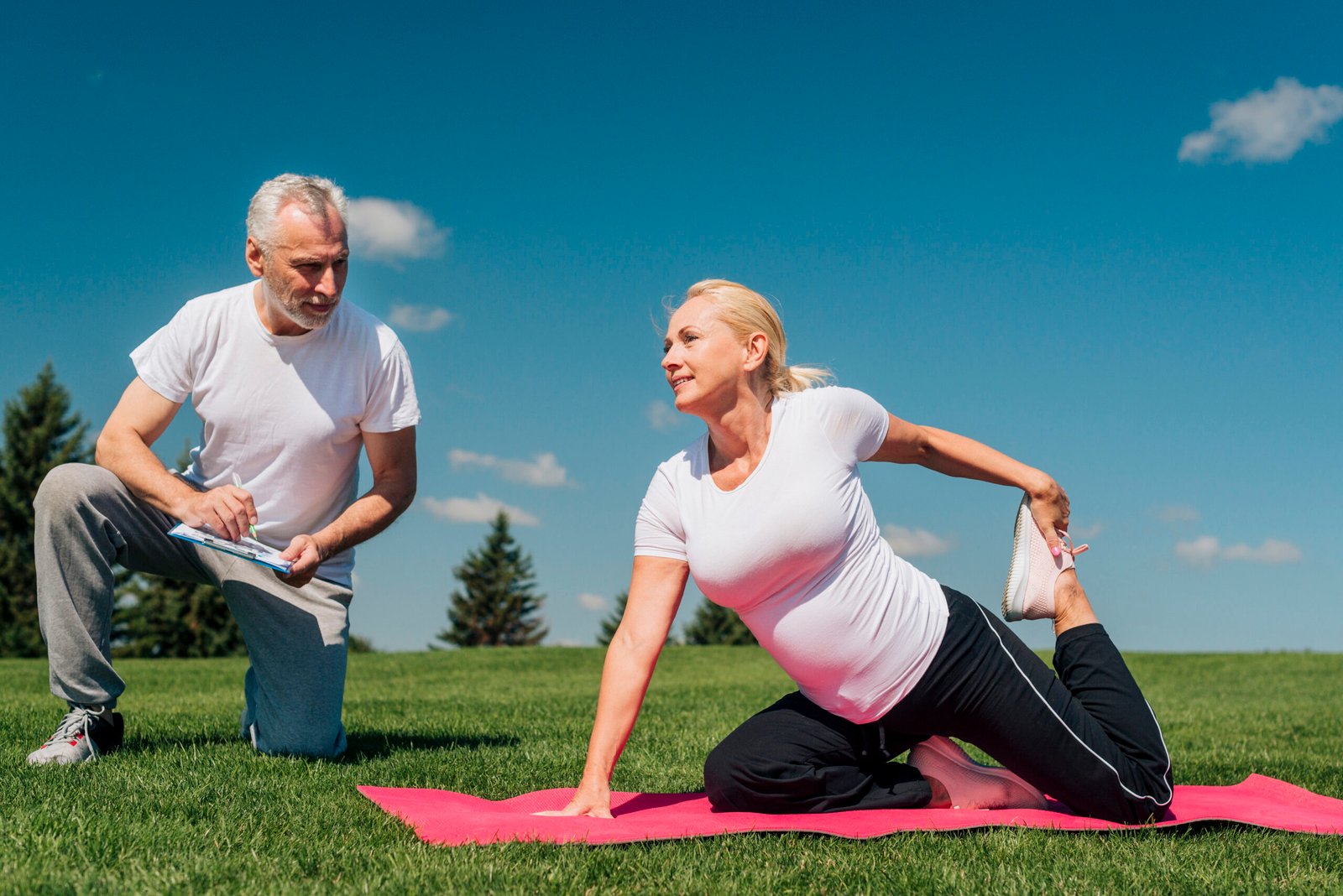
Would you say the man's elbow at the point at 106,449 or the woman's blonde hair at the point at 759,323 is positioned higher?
the woman's blonde hair at the point at 759,323

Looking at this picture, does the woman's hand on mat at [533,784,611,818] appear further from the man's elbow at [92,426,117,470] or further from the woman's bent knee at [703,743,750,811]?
the man's elbow at [92,426,117,470]

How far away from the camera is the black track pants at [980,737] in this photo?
3.48 meters

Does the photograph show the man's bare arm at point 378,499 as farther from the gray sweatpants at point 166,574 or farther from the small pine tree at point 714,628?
the small pine tree at point 714,628

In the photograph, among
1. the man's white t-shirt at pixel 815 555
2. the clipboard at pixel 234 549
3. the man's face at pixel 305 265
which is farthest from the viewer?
the man's face at pixel 305 265

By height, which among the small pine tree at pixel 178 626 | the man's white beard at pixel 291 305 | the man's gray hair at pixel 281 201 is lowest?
the small pine tree at pixel 178 626

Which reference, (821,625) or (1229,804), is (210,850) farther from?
(1229,804)

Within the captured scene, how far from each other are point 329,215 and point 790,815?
2934 mm

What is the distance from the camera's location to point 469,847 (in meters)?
2.93

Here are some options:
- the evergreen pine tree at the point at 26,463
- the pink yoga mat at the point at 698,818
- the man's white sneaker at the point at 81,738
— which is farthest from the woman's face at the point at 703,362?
the evergreen pine tree at the point at 26,463

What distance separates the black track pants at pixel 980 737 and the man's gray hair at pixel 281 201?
269 cm

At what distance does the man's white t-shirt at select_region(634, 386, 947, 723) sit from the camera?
3.27 metres

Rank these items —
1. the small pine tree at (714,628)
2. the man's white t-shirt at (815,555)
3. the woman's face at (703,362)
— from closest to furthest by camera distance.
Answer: the man's white t-shirt at (815,555), the woman's face at (703,362), the small pine tree at (714,628)

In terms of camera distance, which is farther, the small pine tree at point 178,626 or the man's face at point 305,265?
the small pine tree at point 178,626

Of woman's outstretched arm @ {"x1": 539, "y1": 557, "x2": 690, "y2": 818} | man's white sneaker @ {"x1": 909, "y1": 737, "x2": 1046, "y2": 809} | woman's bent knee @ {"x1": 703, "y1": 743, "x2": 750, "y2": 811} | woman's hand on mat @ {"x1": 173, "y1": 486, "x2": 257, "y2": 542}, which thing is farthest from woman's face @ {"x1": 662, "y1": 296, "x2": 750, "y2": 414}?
woman's hand on mat @ {"x1": 173, "y1": 486, "x2": 257, "y2": 542}
